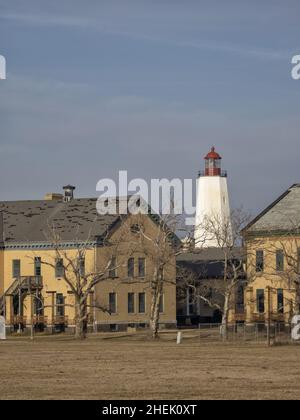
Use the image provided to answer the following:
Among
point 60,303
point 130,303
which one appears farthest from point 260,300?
point 60,303

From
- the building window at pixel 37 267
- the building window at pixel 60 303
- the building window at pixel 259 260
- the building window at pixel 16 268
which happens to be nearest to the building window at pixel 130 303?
the building window at pixel 60 303

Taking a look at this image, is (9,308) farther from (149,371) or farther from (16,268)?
(149,371)

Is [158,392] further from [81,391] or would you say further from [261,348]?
[261,348]

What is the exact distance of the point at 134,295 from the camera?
9238cm

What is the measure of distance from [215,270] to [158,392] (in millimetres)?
70364

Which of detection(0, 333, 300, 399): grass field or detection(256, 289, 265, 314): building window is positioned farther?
detection(256, 289, 265, 314): building window

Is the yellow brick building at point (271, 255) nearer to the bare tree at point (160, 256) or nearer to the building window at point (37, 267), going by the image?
the bare tree at point (160, 256)

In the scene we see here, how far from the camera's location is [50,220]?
9325 cm

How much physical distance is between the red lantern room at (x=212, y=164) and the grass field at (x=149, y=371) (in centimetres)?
4941

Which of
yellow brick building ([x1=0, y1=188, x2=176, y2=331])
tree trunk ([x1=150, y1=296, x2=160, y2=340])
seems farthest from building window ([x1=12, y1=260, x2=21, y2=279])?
tree trunk ([x1=150, y1=296, x2=160, y2=340])

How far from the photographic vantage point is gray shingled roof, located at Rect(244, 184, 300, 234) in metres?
87.1

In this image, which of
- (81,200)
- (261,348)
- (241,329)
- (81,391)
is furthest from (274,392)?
(81,200)

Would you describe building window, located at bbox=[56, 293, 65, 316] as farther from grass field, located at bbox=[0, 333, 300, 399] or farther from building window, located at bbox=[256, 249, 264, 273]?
grass field, located at bbox=[0, 333, 300, 399]

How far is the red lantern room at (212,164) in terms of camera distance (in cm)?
11406
